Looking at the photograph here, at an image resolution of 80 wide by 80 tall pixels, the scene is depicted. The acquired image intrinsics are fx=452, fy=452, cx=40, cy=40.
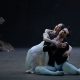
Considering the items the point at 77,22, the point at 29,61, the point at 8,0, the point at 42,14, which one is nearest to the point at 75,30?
the point at 77,22

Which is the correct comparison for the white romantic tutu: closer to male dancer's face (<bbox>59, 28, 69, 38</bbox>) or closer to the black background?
male dancer's face (<bbox>59, 28, 69, 38</bbox>)

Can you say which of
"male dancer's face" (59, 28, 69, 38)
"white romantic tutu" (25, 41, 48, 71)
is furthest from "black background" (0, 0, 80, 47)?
"male dancer's face" (59, 28, 69, 38)

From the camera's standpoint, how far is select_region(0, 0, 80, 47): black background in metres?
21.2

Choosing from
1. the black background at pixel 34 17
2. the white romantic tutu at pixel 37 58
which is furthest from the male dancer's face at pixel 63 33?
the black background at pixel 34 17

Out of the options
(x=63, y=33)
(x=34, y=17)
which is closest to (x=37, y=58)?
(x=63, y=33)

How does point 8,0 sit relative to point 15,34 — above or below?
above

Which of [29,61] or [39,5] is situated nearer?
[29,61]

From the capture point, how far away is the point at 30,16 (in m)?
21.4

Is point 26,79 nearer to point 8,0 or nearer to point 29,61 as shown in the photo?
point 29,61

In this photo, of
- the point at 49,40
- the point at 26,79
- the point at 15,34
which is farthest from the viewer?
the point at 15,34

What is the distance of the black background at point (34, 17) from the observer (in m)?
21.2

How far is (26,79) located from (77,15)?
12296 millimetres

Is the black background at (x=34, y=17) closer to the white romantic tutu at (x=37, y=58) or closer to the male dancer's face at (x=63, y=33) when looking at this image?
the white romantic tutu at (x=37, y=58)

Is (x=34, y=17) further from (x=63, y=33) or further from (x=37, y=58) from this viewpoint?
(x=63, y=33)
